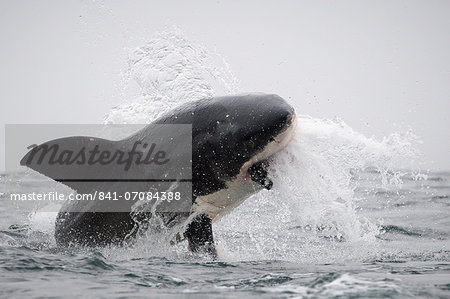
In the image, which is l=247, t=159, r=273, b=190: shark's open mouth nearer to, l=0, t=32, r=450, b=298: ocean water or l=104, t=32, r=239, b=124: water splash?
l=0, t=32, r=450, b=298: ocean water

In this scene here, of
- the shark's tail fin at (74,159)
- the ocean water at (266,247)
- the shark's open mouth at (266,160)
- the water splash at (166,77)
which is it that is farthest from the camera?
the water splash at (166,77)

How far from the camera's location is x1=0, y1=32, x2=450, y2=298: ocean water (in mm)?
6781

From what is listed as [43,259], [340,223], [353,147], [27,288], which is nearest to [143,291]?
[27,288]

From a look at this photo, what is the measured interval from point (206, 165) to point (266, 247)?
3255 mm

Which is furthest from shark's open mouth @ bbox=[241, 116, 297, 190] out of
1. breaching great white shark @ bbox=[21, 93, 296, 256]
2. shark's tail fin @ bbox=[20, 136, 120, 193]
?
shark's tail fin @ bbox=[20, 136, 120, 193]

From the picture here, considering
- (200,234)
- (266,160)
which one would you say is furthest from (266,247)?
(266,160)

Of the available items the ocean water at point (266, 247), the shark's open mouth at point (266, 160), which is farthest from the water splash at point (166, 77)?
the shark's open mouth at point (266, 160)

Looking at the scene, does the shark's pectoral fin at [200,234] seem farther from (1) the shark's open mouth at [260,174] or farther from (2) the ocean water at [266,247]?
(1) the shark's open mouth at [260,174]

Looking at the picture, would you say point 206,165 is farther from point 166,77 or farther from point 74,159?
point 166,77

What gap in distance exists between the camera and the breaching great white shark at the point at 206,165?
8.17m

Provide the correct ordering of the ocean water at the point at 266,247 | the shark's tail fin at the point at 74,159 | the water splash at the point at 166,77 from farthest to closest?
the water splash at the point at 166,77 → the shark's tail fin at the point at 74,159 → the ocean water at the point at 266,247

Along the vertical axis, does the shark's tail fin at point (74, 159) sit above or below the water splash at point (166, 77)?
below

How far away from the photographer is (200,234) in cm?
920

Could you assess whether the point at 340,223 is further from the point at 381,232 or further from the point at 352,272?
the point at 381,232
